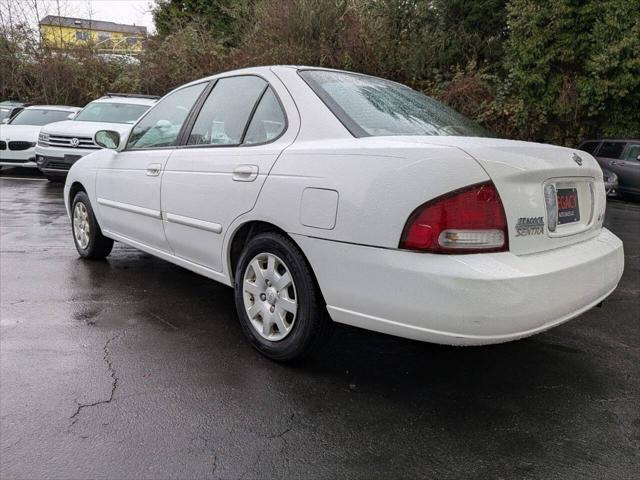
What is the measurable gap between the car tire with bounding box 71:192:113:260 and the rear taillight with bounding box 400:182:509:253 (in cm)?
371

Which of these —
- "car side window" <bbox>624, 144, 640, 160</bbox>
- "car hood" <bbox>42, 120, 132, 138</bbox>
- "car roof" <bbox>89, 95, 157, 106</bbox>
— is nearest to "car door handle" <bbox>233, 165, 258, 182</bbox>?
"car hood" <bbox>42, 120, 132, 138</bbox>

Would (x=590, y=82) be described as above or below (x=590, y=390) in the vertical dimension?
above

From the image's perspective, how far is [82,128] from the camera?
10781 millimetres

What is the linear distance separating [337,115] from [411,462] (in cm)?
175

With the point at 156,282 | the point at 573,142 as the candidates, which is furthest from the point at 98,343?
the point at 573,142

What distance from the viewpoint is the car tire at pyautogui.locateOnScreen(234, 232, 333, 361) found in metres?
2.93

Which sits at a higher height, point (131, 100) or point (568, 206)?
point (131, 100)

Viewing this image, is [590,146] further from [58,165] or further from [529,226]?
[529,226]

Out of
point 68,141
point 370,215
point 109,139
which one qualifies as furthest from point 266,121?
point 68,141

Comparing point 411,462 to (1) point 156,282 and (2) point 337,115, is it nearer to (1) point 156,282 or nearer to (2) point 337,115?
(2) point 337,115

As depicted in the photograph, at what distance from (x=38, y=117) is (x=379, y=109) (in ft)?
42.1

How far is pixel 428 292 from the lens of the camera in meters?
2.46

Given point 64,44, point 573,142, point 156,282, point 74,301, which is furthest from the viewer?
point 64,44

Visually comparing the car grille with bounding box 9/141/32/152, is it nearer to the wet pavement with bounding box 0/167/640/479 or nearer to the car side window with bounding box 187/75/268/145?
the wet pavement with bounding box 0/167/640/479
